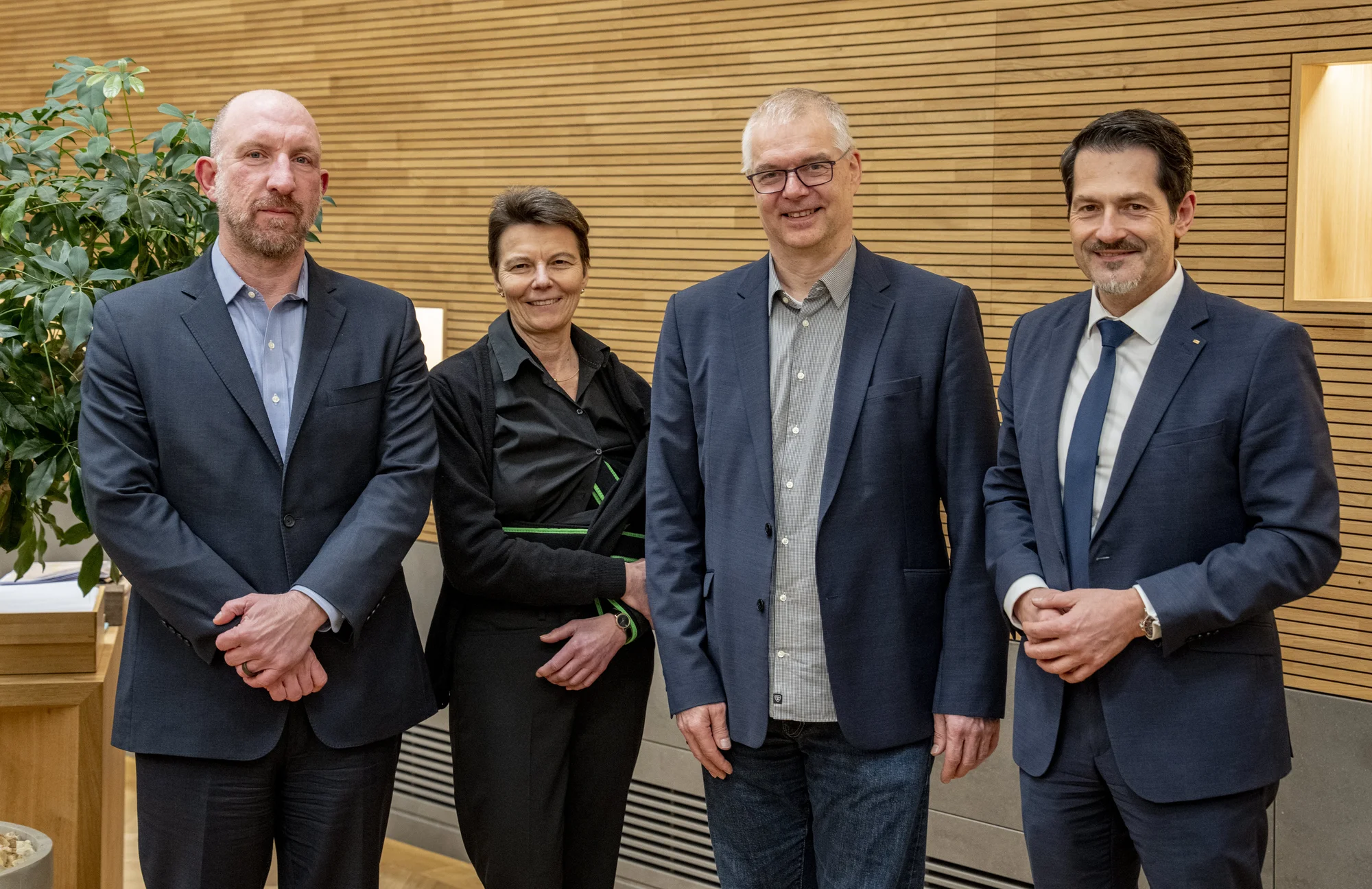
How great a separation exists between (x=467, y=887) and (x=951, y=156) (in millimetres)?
2806

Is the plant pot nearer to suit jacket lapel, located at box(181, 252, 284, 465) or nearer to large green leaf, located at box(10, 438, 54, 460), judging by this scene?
large green leaf, located at box(10, 438, 54, 460)

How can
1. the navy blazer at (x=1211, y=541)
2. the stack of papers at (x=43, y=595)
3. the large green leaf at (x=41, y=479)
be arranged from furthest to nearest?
the stack of papers at (x=43, y=595) → the large green leaf at (x=41, y=479) → the navy blazer at (x=1211, y=541)

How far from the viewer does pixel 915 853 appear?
2168mm

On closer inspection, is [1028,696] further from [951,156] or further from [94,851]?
[94,851]

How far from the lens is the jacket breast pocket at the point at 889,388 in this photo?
6.97ft

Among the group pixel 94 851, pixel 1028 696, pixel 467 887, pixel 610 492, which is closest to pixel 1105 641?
Answer: pixel 1028 696

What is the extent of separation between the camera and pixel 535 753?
8.39 ft

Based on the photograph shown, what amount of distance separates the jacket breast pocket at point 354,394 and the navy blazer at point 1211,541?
125 cm

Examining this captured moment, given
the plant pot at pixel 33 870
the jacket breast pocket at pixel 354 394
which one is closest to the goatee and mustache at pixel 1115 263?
the jacket breast pocket at pixel 354 394

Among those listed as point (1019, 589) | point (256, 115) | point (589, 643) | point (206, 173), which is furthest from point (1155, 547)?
point (206, 173)

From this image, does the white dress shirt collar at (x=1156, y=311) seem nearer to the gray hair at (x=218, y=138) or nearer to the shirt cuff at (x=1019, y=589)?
the shirt cuff at (x=1019, y=589)

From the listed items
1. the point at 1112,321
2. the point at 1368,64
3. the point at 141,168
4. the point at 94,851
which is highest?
the point at 1368,64

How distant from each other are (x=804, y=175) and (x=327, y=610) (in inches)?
45.3

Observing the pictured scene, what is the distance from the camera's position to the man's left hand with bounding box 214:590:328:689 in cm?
214
